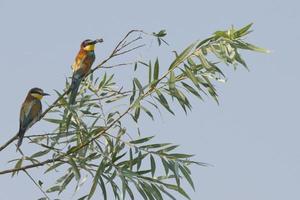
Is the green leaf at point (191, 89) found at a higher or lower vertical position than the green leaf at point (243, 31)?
lower

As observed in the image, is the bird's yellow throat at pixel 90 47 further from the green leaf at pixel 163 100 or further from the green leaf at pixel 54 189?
the green leaf at pixel 163 100

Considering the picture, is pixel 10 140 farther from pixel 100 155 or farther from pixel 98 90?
pixel 98 90

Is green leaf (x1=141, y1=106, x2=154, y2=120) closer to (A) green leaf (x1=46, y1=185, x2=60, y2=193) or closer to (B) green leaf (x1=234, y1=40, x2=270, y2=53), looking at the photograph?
(B) green leaf (x1=234, y1=40, x2=270, y2=53)

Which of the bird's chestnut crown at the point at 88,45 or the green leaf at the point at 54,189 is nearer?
the green leaf at the point at 54,189

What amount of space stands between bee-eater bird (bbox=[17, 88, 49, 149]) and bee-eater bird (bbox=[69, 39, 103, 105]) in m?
0.44

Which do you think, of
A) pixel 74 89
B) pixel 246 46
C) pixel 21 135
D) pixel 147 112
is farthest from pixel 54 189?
pixel 246 46

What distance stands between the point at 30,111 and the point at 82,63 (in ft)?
3.30

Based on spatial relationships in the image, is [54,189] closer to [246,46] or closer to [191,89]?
[191,89]

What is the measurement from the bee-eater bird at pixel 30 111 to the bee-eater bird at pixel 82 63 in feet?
1.45

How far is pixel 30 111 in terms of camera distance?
664 cm

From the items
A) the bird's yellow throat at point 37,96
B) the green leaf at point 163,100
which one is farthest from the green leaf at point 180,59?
the bird's yellow throat at point 37,96

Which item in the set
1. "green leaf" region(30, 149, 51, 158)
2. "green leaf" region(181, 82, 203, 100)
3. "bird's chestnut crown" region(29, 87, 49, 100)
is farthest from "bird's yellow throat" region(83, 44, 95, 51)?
"green leaf" region(181, 82, 203, 100)

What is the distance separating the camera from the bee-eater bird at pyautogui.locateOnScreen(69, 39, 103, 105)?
674 cm

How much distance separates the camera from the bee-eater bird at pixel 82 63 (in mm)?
6739
